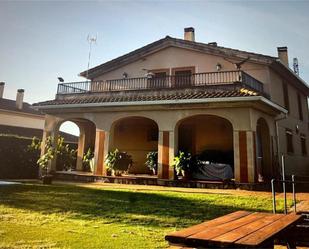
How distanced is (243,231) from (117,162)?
11.1 meters

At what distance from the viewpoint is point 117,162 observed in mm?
13109

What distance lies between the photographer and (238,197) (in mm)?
8828

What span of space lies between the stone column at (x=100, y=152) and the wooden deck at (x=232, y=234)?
37.3 ft

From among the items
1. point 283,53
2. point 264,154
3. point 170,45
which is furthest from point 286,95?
point 170,45

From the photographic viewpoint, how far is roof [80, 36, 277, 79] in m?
14.8

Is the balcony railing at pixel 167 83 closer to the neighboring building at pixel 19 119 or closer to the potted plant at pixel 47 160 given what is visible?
the potted plant at pixel 47 160

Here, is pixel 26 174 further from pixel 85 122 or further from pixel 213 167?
pixel 213 167

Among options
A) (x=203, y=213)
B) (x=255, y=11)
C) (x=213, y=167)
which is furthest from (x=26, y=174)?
(x=255, y=11)

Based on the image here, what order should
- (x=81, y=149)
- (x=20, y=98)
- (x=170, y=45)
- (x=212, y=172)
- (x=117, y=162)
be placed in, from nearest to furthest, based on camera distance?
(x=212, y=172) < (x=117, y=162) < (x=170, y=45) < (x=81, y=149) < (x=20, y=98)

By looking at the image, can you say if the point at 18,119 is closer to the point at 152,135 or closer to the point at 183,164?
the point at 152,135

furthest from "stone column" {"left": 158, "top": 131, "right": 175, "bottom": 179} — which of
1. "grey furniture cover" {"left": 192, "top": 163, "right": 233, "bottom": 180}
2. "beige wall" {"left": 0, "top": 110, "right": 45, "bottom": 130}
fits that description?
"beige wall" {"left": 0, "top": 110, "right": 45, "bottom": 130}

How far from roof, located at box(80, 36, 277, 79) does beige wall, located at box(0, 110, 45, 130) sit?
43.9 feet

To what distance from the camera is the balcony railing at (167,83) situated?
13.8 metres

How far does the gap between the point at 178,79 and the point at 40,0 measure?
31.1ft
